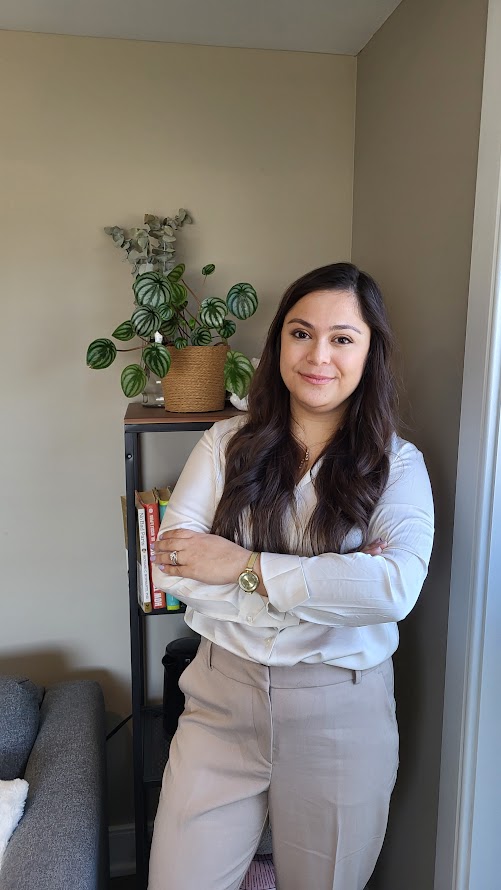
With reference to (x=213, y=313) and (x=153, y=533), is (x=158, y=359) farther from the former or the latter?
(x=153, y=533)

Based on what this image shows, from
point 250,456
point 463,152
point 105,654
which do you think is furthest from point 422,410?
point 105,654

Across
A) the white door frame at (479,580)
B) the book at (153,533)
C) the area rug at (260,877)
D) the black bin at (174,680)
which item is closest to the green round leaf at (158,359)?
the book at (153,533)

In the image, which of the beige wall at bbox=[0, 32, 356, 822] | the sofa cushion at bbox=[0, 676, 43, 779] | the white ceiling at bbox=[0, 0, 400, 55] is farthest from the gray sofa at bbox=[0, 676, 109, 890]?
the white ceiling at bbox=[0, 0, 400, 55]

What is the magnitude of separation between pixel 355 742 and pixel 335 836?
173mm

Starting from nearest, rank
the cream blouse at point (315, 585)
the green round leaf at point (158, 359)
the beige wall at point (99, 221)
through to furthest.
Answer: the cream blouse at point (315, 585) → the green round leaf at point (158, 359) → the beige wall at point (99, 221)

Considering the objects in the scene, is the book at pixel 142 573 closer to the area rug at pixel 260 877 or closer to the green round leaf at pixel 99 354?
the green round leaf at pixel 99 354

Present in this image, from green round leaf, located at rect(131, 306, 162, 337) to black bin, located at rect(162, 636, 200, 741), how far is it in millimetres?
863

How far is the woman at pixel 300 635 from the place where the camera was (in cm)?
126

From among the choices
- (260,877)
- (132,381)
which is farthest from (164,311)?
(260,877)

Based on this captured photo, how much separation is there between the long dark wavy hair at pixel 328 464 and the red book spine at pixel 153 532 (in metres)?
0.36

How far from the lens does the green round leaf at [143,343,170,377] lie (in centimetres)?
153

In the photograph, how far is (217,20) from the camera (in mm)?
1666

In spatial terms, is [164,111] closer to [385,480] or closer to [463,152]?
[463,152]

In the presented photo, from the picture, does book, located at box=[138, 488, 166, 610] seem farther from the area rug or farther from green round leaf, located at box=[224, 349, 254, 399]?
the area rug
